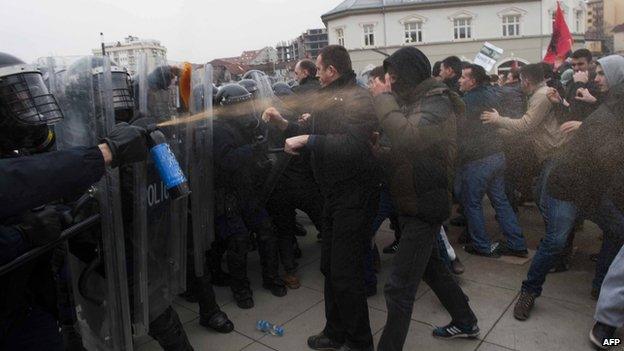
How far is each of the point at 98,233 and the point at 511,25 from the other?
4089cm

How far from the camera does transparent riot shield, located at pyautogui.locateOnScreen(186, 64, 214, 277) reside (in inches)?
99.3

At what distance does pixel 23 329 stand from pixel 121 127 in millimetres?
875

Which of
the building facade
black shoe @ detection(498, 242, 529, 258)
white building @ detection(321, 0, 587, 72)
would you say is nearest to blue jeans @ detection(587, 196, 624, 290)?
black shoe @ detection(498, 242, 529, 258)

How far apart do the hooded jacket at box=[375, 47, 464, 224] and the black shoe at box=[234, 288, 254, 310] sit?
5.65 ft

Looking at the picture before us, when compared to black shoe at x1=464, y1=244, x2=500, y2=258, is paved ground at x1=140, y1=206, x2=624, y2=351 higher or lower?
lower

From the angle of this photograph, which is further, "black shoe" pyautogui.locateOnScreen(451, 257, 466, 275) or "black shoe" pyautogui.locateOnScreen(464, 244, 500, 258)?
"black shoe" pyautogui.locateOnScreen(464, 244, 500, 258)

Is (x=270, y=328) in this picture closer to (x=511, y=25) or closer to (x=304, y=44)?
(x=511, y=25)

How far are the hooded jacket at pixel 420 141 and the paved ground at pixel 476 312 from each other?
1082mm

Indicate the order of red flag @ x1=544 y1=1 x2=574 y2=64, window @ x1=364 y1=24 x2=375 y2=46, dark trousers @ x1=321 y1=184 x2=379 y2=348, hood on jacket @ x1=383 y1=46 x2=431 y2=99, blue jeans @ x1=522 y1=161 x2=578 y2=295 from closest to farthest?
hood on jacket @ x1=383 y1=46 x2=431 y2=99 → dark trousers @ x1=321 y1=184 x2=379 y2=348 → blue jeans @ x1=522 y1=161 x2=578 y2=295 → red flag @ x1=544 y1=1 x2=574 y2=64 → window @ x1=364 y1=24 x2=375 y2=46

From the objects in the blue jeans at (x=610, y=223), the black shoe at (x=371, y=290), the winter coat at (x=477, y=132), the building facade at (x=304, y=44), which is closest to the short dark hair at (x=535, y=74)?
the winter coat at (x=477, y=132)

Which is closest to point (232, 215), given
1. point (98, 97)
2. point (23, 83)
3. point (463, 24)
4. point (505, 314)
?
point (98, 97)

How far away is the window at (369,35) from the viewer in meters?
37.7

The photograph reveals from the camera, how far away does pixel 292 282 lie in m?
3.90

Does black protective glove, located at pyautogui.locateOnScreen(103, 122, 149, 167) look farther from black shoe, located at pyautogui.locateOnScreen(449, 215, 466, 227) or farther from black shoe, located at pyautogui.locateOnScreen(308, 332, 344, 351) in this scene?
black shoe, located at pyautogui.locateOnScreen(449, 215, 466, 227)
